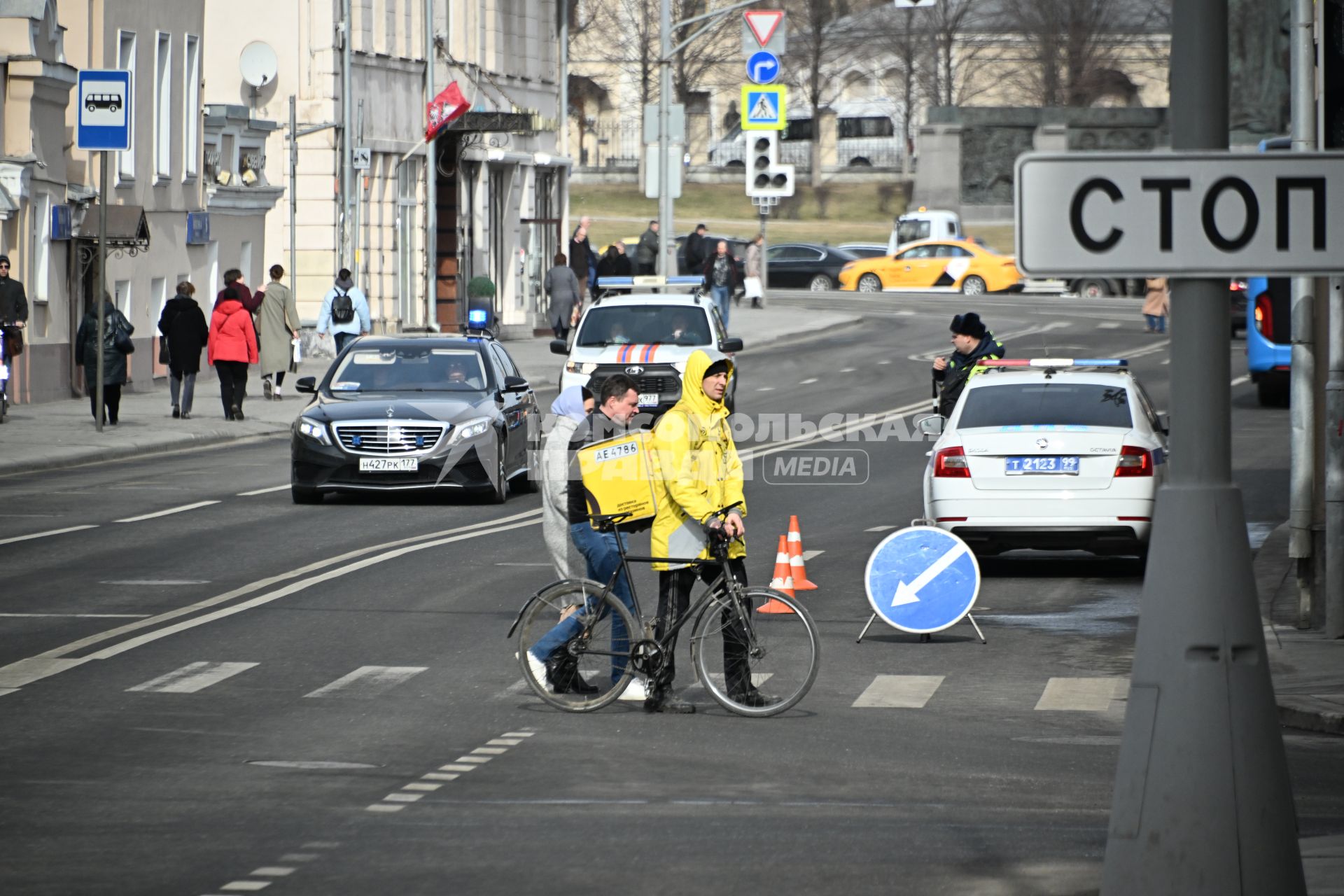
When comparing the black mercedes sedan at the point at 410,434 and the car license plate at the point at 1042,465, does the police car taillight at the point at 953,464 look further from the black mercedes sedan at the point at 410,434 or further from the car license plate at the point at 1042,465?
the black mercedes sedan at the point at 410,434

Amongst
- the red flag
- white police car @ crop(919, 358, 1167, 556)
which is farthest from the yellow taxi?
white police car @ crop(919, 358, 1167, 556)

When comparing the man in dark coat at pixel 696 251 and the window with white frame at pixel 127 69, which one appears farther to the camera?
the man in dark coat at pixel 696 251

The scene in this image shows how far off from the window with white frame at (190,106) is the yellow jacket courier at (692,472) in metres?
30.3

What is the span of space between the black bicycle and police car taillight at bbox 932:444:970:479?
5.19 metres

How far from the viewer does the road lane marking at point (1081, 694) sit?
457 inches

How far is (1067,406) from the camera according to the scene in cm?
1686

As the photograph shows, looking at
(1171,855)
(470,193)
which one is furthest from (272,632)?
(470,193)

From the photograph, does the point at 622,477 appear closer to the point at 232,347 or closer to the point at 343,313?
the point at 232,347

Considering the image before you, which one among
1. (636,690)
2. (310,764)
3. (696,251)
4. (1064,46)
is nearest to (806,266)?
(696,251)

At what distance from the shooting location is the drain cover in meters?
9.83

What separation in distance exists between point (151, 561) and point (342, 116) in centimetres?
2989

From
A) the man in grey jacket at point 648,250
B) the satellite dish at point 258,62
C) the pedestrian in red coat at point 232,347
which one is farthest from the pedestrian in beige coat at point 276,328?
the man in grey jacket at point 648,250

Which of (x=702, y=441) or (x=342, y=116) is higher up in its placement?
(x=342, y=116)

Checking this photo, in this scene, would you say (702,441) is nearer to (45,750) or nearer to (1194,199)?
(45,750)
